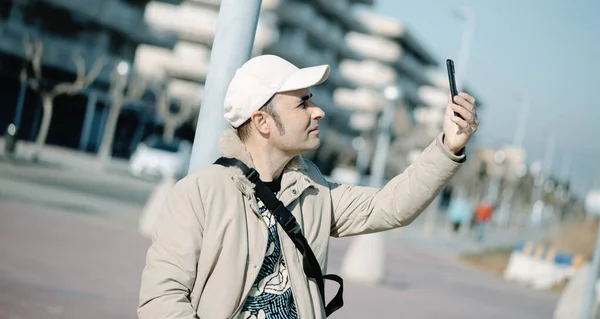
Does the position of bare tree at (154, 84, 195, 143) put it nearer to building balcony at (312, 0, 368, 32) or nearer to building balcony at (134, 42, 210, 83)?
building balcony at (134, 42, 210, 83)

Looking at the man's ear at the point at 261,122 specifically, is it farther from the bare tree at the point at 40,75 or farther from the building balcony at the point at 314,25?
the building balcony at the point at 314,25

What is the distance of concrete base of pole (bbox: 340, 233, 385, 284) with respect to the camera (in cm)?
1582

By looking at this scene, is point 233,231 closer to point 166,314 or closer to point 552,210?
point 166,314

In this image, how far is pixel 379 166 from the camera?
2245 cm

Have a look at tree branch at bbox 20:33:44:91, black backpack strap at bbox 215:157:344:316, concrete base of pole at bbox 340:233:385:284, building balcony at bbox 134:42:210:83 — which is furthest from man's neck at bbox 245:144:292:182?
building balcony at bbox 134:42:210:83

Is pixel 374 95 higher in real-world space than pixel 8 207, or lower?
higher

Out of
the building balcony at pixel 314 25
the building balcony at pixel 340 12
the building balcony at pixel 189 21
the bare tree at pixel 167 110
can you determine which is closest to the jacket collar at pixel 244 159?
the bare tree at pixel 167 110

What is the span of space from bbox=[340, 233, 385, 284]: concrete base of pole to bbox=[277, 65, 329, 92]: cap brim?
12.8m

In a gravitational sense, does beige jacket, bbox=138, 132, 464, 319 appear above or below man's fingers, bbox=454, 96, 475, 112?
below

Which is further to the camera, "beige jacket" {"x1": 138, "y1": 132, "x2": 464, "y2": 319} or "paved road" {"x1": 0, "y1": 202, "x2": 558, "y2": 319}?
"paved road" {"x1": 0, "y1": 202, "x2": 558, "y2": 319}

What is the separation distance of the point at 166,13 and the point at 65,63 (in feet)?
81.1

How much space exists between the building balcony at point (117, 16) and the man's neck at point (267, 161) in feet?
141

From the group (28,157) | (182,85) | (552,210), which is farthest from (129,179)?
(552,210)

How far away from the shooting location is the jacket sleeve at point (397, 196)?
10.0ft
